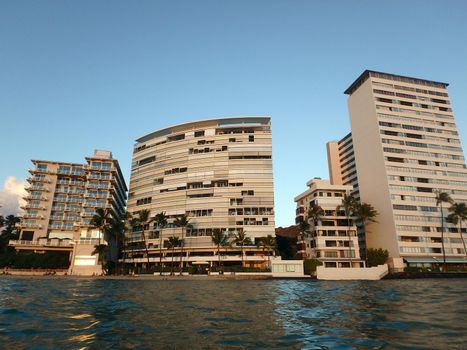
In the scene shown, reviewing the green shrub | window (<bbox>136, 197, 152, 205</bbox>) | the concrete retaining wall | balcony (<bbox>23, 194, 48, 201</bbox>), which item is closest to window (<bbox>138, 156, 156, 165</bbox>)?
window (<bbox>136, 197, 152, 205</bbox>)

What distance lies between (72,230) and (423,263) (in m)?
102

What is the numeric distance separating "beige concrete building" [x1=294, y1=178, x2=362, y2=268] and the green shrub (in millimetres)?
3205

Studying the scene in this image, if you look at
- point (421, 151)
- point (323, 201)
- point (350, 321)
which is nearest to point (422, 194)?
point (421, 151)

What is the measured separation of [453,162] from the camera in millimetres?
102562

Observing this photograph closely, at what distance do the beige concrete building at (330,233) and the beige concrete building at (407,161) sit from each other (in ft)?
36.9

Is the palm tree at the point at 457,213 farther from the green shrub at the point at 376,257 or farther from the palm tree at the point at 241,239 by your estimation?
the palm tree at the point at 241,239

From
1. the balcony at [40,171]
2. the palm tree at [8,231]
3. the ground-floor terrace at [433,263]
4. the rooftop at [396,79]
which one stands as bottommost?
the ground-floor terrace at [433,263]

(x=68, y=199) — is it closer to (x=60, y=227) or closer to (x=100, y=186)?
(x=60, y=227)

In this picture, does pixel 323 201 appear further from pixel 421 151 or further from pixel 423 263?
pixel 421 151

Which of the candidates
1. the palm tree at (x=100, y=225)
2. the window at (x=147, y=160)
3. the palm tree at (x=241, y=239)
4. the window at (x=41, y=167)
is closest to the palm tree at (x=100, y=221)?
the palm tree at (x=100, y=225)

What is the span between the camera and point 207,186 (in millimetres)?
95125

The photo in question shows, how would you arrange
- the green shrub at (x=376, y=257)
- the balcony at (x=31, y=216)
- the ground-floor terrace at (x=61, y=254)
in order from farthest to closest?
1. the balcony at (x=31, y=216)
2. the green shrub at (x=376, y=257)
3. the ground-floor terrace at (x=61, y=254)

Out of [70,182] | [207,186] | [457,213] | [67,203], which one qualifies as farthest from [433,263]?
[70,182]

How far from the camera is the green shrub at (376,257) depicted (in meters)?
83.2
